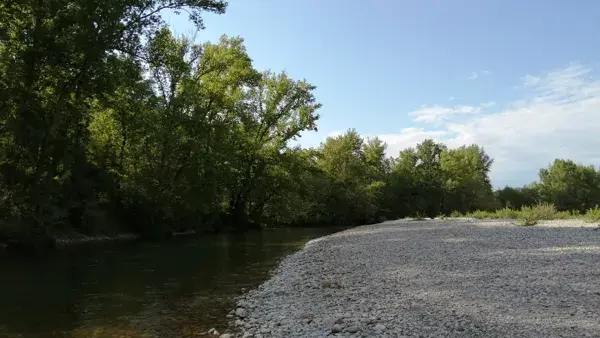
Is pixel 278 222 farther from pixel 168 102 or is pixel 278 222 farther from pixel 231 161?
pixel 168 102

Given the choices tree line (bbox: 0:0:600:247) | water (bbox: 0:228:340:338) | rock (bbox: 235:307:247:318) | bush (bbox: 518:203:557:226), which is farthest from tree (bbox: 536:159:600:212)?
rock (bbox: 235:307:247:318)

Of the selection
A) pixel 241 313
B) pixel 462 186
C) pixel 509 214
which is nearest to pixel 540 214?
pixel 509 214

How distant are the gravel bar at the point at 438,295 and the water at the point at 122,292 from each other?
1054 mm

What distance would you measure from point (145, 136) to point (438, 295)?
3015cm

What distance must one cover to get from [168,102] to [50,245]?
57.7 ft

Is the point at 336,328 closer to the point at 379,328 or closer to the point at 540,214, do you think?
the point at 379,328

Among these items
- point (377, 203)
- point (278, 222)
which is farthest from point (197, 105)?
point (377, 203)

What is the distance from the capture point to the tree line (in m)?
23.8

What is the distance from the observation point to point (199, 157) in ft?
126

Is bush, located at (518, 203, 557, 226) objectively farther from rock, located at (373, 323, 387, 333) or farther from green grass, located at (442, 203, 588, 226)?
rock, located at (373, 323, 387, 333)

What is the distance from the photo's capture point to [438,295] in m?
8.95

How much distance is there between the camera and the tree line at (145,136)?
78.2 feet

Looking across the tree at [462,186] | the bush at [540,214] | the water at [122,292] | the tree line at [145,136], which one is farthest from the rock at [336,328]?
the tree at [462,186]

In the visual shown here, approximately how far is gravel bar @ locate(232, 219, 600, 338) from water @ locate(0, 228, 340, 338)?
3.46 feet
